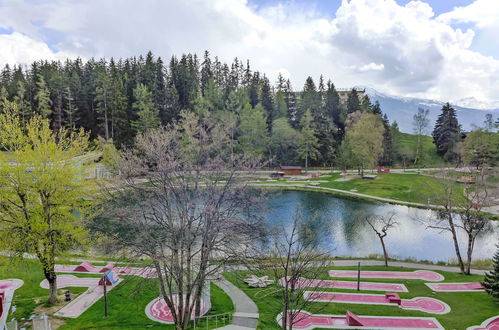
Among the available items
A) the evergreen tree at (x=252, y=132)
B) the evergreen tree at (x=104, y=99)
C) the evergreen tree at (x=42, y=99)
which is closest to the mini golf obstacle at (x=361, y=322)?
the evergreen tree at (x=252, y=132)

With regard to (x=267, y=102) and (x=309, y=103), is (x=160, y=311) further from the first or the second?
(x=309, y=103)

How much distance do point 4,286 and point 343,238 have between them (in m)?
28.0

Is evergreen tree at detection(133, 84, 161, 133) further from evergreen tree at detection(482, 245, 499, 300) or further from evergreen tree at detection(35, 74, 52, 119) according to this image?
evergreen tree at detection(482, 245, 499, 300)

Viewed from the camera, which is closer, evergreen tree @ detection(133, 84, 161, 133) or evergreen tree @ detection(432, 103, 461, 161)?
evergreen tree @ detection(133, 84, 161, 133)

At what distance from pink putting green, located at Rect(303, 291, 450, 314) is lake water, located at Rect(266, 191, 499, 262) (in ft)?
18.1

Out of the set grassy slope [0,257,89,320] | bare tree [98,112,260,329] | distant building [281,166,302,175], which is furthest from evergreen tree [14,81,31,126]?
bare tree [98,112,260,329]

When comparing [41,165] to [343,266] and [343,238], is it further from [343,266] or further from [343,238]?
[343,238]

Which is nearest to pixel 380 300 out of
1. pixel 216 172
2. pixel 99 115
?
pixel 216 172

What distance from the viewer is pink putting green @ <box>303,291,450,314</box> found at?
19.8 m

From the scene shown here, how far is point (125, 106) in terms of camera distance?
68.3 meters

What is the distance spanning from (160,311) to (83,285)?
6.59 metres

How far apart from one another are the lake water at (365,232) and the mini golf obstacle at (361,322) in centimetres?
732

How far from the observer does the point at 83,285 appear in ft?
73.7

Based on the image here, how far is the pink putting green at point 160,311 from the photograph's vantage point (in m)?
18.5
